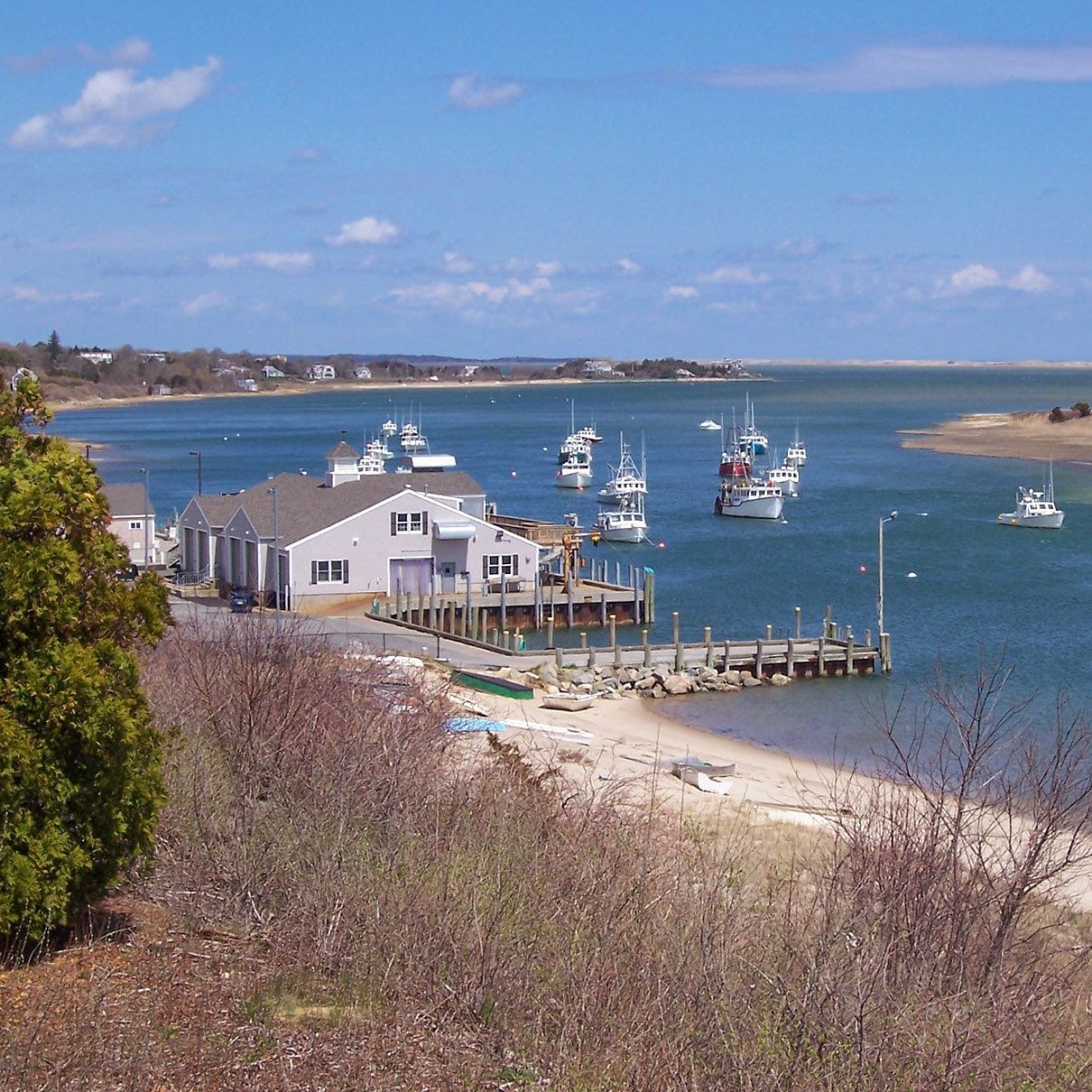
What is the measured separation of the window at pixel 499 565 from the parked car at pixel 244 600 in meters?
7.55

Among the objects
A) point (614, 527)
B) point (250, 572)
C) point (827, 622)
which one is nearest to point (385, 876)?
point (827, 622)

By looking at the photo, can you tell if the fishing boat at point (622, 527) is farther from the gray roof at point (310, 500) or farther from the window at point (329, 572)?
the window at point (329, 572)

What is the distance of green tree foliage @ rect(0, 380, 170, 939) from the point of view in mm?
10453

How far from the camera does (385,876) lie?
11.7 m

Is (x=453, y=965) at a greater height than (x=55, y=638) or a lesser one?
lesser

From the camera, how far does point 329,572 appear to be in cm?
4991

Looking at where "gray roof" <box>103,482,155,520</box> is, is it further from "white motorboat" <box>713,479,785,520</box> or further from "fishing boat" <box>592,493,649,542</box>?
"white motorboat" <box>713,479,785,520</box>

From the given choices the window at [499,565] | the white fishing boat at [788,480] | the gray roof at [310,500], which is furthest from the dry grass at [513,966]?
the white fishing boat at [788,480]

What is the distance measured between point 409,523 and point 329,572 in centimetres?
303

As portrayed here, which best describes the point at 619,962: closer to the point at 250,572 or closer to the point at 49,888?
the point at 49,888

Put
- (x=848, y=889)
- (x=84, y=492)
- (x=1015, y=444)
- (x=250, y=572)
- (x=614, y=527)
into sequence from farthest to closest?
(x=1015, y=444), (x=614, y=527), (x=250, y=572), (x=848, y=889), (x=84, y=492)

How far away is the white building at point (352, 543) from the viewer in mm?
49688

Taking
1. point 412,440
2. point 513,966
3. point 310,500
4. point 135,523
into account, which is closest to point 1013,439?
point 412,440

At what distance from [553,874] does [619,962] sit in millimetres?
2015
